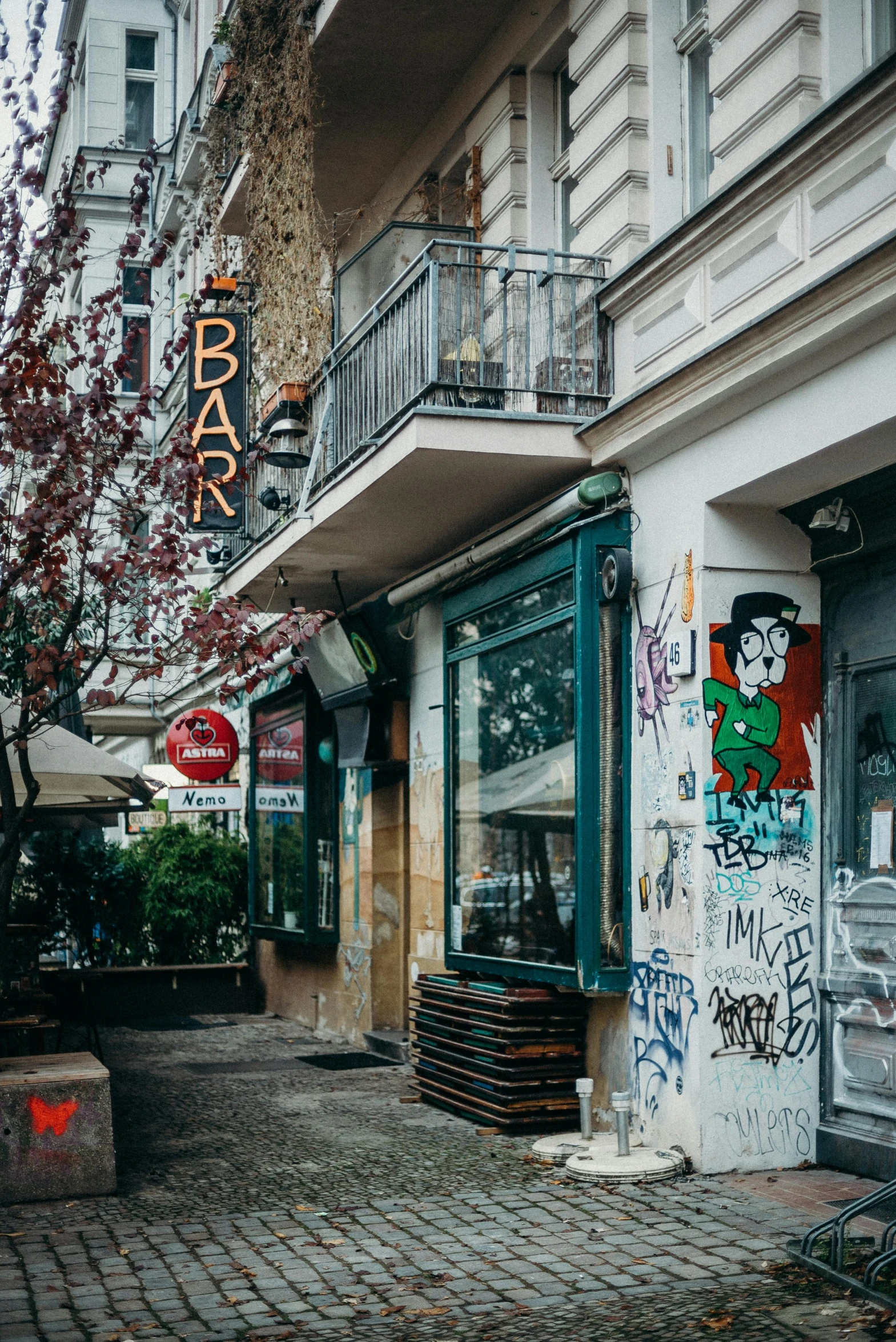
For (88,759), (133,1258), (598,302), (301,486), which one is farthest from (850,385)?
(301,486)

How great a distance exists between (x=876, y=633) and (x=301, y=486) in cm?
590

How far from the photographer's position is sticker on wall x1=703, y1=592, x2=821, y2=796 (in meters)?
7.79

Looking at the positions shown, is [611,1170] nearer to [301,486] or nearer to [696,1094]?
[696,1094]

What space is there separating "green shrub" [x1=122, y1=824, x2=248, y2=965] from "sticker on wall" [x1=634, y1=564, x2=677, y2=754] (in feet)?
31.2

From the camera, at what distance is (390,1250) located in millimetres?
6270

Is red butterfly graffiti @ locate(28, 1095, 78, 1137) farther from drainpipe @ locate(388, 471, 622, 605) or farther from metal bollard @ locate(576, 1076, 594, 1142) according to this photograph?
drainpipe @ locate(388, 471, 622, 605)

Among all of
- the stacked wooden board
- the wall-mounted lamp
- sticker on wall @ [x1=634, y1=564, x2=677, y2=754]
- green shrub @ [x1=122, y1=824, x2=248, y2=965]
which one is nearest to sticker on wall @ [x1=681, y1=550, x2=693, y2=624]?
sticker on wall @ [x1=634, y1=564, x2=677, y2=754]

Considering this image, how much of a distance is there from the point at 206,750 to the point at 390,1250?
10.3 metres

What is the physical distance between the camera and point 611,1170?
7.44m

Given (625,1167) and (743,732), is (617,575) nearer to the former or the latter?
(743,732)

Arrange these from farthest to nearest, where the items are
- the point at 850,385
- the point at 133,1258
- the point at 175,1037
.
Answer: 1. the point at 175,1037
2. the point at 850,385
3. the point at 133,1258

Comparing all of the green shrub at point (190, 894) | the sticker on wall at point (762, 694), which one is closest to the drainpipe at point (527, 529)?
the sticker on wall at point (762, 694)

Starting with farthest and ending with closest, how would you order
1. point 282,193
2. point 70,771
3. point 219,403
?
point 219,403
point 282,193
point 70,771

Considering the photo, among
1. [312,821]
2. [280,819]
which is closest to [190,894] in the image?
[280,819]
